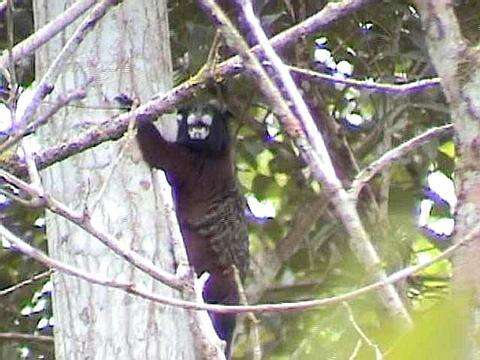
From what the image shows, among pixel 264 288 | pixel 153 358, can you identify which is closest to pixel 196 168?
pixel 264 288

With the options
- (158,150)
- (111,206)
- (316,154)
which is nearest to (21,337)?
(111,206)

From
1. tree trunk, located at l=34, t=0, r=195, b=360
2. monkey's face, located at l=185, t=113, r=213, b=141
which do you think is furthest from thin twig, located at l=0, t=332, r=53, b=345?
monkey's face, located at l=185, t=113, r=213, b=141

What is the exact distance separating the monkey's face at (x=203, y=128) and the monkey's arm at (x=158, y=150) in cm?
7

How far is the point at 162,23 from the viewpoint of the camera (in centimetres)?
297

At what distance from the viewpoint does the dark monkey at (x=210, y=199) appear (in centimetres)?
395

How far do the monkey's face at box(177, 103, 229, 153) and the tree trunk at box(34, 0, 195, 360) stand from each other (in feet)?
3.29

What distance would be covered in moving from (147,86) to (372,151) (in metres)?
1.17

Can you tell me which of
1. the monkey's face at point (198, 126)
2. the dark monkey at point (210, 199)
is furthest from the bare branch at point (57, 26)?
the monkey's face at point (198, 126)

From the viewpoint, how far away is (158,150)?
12.1 ft

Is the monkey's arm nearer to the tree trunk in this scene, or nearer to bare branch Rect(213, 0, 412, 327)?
the tree trunk

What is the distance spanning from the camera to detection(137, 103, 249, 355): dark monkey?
3.95m

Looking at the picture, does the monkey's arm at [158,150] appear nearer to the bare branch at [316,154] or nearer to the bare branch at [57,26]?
the bare branch at [57,26]

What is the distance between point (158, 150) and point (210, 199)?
524mm

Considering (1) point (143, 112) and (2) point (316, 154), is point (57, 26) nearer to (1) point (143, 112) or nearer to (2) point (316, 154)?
(1) point (143, 112)
